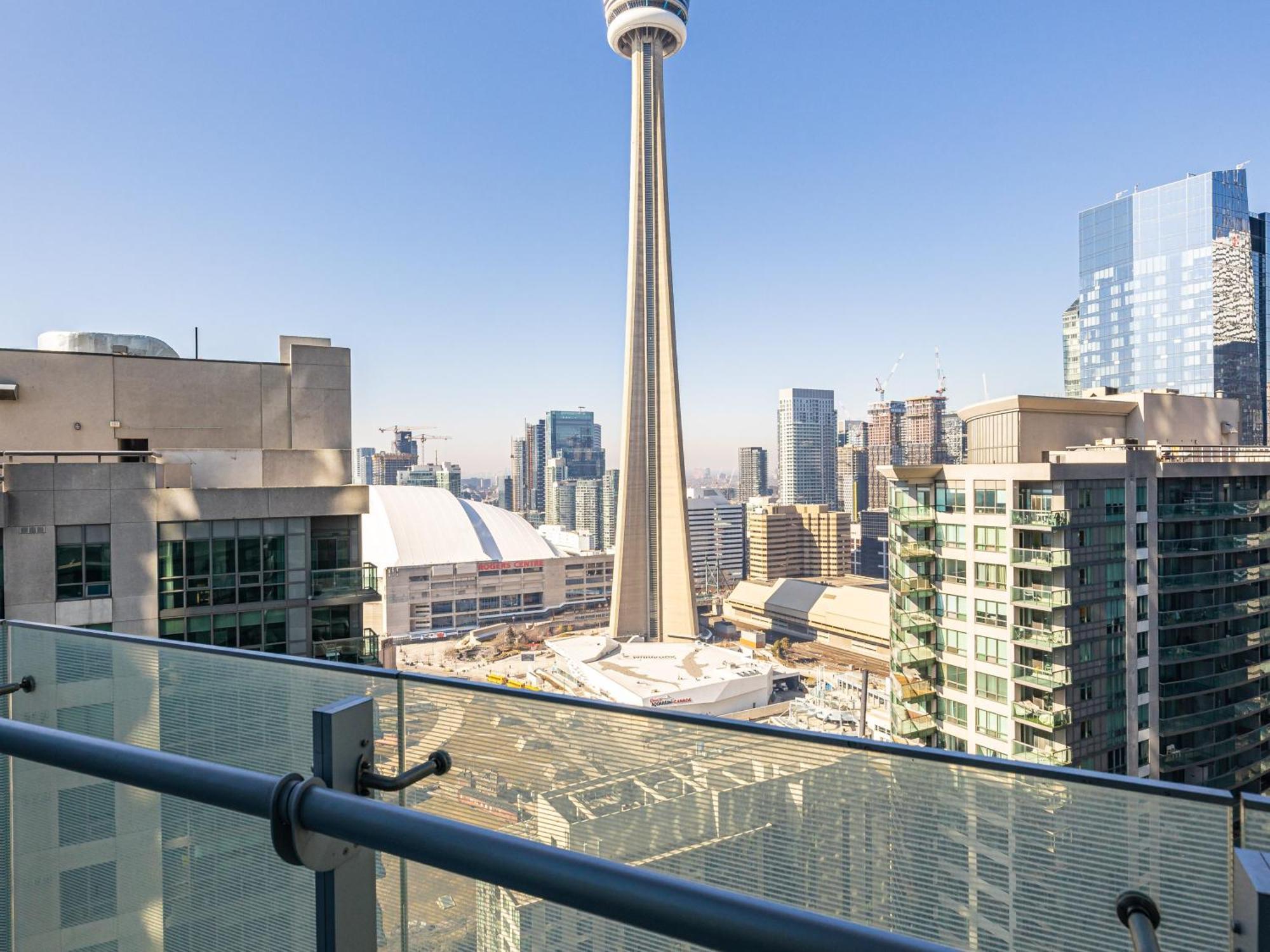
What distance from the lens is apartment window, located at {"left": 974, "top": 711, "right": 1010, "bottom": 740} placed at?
36.1 feet

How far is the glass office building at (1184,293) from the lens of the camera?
45781 millimetres

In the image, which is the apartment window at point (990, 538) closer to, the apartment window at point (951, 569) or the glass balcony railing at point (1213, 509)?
the apartment window at point (951, 569)

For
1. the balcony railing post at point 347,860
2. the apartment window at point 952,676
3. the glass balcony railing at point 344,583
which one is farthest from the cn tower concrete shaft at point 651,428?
the balcony railing post at point 347,860

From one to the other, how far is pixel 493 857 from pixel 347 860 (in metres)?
Answer: 0.27

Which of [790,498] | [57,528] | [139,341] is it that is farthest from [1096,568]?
[790,498]

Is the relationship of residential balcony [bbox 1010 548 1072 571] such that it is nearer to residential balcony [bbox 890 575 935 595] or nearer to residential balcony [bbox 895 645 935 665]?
residential balcony [bbox 890 575 935 595]

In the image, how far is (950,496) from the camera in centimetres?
1156

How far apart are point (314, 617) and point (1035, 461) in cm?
1119

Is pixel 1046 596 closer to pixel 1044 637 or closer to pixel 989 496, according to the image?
pixel 1044 637

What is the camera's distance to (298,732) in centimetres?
100

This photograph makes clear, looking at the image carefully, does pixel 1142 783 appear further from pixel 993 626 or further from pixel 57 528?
pixel 993 626

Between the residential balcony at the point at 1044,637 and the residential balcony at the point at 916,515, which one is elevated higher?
the residential balcony at the point at 916,515

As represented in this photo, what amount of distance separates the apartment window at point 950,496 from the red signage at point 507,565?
35755mm

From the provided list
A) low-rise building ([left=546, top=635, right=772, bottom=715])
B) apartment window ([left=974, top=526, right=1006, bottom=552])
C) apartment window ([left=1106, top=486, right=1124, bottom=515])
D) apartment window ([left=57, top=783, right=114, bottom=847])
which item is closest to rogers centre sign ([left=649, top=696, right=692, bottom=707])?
low-rise building ([left=546, top=635, right=772, bottom=715])
